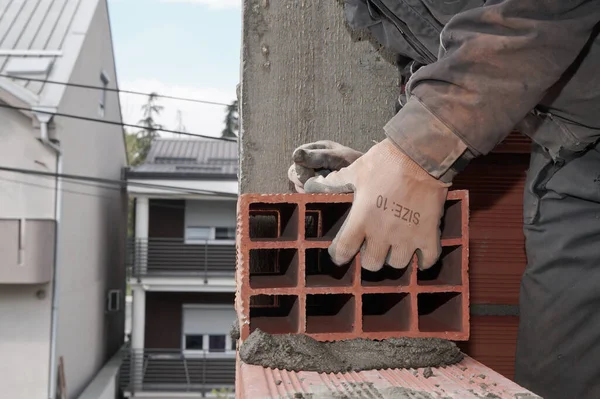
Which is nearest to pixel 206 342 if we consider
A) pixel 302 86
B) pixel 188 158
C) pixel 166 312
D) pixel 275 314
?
pixel 166 312

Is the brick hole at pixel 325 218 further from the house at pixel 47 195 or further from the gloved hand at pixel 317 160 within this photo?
the house at pixel 47 195

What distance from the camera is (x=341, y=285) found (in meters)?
1.33

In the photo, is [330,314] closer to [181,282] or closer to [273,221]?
[273,221]

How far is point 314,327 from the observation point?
4.55ft

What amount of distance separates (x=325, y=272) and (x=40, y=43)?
863 centimetres

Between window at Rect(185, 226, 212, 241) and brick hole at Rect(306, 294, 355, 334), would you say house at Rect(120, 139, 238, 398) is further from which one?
brick hole at Rect(306, 294, 355, 334)

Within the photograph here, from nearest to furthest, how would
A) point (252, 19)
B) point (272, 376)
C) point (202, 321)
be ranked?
1. point (272, 376)
2. point (252, 19)
3. point (202, 321)

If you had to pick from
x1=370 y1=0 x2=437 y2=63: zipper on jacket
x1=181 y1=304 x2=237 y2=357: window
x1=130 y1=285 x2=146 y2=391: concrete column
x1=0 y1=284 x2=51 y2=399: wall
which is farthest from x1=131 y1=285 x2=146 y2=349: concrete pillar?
x1=370 y1=0 x2=437 y2=63: zipper on jacket

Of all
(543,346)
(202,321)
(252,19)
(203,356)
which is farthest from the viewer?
(202,321)

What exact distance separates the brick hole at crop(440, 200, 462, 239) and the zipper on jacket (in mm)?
474

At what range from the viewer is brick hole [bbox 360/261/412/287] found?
1.37 meters

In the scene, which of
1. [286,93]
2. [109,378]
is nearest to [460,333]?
[286,93]

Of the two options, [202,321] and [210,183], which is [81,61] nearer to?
[210,183]

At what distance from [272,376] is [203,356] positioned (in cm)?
1132
